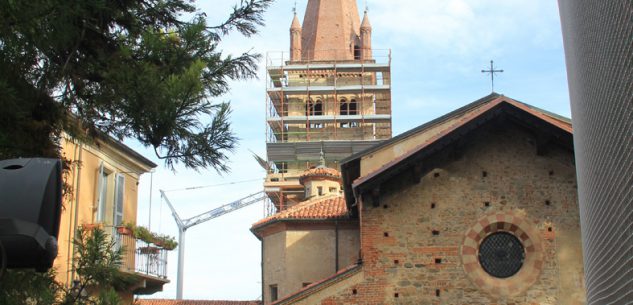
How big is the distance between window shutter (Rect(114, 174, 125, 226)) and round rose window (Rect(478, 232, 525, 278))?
326 inches

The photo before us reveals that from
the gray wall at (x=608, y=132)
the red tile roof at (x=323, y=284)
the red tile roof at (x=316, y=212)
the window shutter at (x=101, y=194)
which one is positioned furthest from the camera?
the red tile roof at (x=316, y=212)

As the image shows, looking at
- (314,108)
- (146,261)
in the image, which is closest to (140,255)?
(146,261)

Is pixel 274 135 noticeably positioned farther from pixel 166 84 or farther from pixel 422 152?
pixel 166 84

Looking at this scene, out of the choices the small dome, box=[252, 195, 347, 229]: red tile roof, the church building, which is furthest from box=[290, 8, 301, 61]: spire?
the church building

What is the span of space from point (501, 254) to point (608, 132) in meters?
10.4

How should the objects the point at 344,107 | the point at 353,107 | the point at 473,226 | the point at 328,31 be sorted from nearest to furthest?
the point at 473,226 < the point at 353,107 < the point at 344,107 < the point at 328,31

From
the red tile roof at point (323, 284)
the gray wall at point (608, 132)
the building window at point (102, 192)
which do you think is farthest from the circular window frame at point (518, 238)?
the building window at point (102, 192)

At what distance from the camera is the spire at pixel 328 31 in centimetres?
7081

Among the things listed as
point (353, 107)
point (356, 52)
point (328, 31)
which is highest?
point (328, 31)

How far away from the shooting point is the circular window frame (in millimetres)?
19031

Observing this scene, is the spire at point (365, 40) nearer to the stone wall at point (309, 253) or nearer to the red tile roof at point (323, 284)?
the stone wall at point (309, 253)

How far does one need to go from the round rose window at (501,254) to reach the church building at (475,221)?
0.08ft

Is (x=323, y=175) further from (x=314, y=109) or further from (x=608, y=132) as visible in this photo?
(x=314, y=109)

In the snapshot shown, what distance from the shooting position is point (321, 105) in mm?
69562
